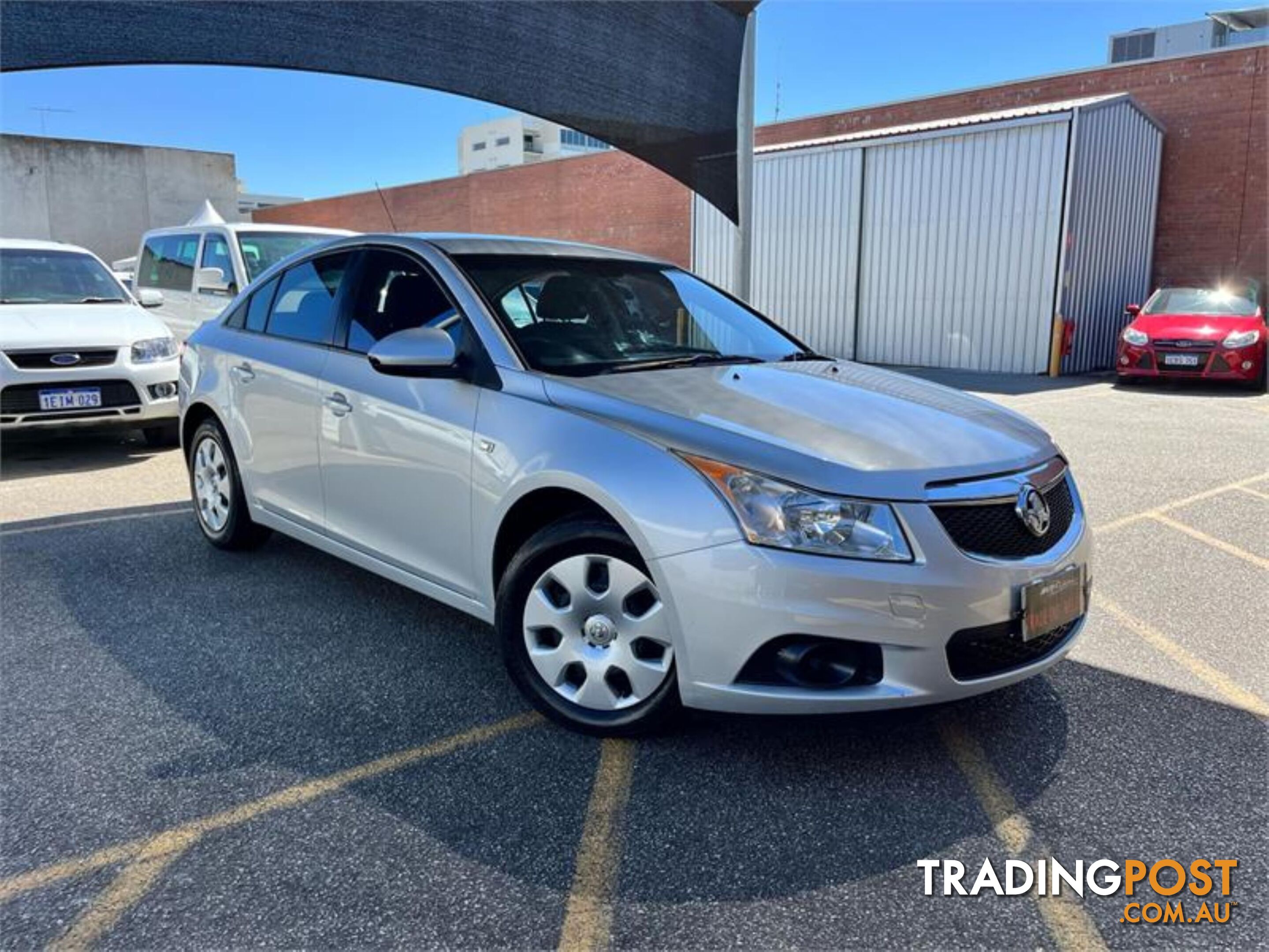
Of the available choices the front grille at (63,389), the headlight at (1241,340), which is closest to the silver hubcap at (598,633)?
the front grille at (63,389)

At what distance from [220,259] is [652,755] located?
27.5 feet

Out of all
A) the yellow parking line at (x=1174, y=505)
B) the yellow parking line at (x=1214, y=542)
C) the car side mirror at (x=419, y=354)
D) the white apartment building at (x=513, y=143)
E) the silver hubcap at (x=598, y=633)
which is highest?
the white apartment building at (x=513, y=143)

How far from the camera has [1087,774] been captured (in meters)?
2.76

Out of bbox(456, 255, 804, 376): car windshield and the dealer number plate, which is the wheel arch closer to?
bbox(456, 255, 804, 376): car windshield

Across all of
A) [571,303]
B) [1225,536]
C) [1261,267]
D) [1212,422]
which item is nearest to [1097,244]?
[1261,267]

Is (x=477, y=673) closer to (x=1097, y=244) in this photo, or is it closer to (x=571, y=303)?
(x=571, y=303)

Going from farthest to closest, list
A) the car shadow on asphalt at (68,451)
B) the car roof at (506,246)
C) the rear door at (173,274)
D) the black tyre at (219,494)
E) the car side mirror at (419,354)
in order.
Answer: the rear door at (173,274) < the car shadow on asphalt at (68,451) < the black tyre at (219,494) < the car roof at (506,246) < the car side mirror at (419,354)

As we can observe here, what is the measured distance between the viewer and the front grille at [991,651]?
256cm

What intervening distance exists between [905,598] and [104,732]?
2532 mm

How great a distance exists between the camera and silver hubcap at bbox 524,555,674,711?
9.04 ft

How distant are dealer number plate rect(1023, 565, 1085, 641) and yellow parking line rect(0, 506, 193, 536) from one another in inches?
197

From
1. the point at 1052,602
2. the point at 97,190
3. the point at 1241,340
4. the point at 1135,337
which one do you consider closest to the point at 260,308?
the point at 1052,602

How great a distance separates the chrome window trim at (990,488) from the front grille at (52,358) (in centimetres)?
672

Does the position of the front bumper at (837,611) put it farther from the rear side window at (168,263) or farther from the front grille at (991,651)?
the rear side window at (168,263)
